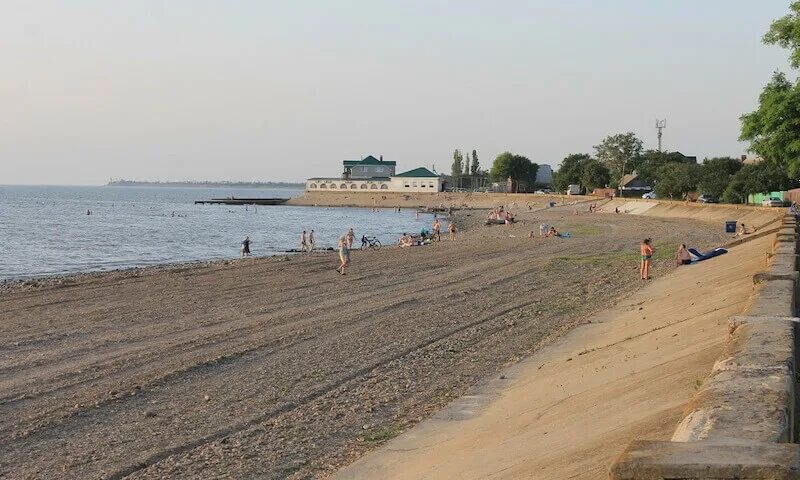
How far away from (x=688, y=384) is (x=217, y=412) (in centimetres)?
671

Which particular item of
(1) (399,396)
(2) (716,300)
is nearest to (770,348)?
(1) (399,396)

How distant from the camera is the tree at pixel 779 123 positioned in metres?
30.2

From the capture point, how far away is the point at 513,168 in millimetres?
188375

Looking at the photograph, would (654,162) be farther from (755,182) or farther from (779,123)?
(779,123)

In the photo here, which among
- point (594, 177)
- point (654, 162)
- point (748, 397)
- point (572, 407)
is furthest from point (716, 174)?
point (748, 397)

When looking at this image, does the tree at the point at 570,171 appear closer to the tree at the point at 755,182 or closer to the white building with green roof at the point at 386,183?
the white building with green roof at the point at 386,183

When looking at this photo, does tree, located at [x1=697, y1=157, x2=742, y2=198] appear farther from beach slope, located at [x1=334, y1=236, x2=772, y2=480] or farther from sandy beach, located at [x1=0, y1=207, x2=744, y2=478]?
beach slope, located at [x1=334, y1=236, x2=772, y2=480]

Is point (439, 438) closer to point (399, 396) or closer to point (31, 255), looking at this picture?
point (399, 396)

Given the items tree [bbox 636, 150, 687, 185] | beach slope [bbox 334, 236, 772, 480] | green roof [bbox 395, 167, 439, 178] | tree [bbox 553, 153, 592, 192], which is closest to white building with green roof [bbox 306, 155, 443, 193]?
green roof [bbox 395, 167, 439, 178]

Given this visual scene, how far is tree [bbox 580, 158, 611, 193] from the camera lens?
500ft

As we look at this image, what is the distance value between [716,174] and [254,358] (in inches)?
3612

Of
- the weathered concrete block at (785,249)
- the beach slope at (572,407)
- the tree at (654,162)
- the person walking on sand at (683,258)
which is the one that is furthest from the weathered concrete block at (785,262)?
the tree at (654,162)

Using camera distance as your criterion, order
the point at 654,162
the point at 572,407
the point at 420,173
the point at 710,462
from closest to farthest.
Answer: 1. the point at 710,462
2. the point at 572,407
3. the point at 654,162
4. the point at 420,173

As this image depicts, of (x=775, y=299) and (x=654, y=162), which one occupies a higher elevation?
(x=654, y=162)
